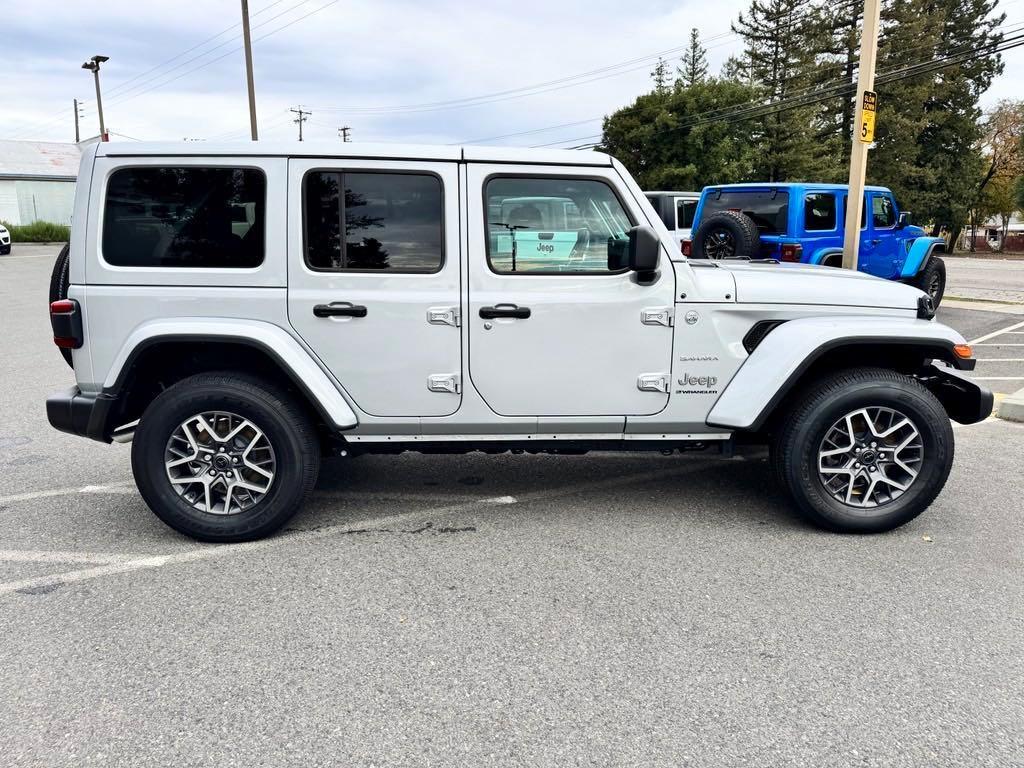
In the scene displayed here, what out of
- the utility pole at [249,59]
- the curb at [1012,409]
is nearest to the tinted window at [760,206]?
the curb at [1012,409]

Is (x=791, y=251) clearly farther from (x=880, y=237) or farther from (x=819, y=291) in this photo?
(x=819, y=291)

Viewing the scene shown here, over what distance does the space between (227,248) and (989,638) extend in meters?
3.74

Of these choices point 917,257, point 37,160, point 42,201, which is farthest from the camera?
point 37,160

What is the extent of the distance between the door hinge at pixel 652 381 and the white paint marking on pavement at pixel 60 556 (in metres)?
2.62

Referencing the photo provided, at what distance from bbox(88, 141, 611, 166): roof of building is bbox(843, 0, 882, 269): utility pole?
609 cm

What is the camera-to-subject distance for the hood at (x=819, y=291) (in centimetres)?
402

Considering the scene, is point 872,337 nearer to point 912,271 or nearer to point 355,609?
point 355,609

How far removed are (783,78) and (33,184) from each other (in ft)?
144

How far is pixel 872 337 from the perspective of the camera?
3.92 m

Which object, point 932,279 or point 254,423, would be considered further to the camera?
point 932,279

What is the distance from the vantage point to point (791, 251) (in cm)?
1095

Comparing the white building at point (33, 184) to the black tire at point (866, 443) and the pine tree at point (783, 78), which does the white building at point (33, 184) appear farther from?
the black tire at point (866, 443)

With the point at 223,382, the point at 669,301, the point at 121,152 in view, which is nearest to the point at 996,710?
the point at 669,301

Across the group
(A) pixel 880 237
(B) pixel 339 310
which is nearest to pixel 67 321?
(B) pixel 339 310
